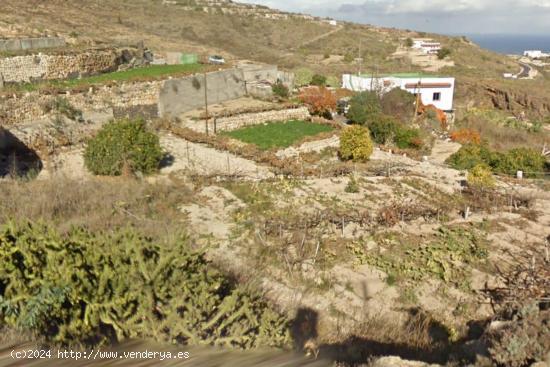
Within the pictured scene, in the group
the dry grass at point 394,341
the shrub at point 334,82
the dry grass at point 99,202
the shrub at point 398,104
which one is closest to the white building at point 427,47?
the shrub at point 334,82

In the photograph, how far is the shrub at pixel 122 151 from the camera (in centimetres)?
1466

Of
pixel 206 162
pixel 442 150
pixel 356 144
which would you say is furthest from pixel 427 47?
pixel 206 162

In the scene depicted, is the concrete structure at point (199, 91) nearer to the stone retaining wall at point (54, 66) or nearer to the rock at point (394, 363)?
the stone retaining wall at point (54, 66)

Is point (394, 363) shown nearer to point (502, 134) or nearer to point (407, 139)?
point (407, 139)

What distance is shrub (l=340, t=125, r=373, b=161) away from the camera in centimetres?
1969

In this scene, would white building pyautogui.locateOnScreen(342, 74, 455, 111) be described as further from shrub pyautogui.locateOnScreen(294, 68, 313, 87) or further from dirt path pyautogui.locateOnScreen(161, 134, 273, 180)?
dirt path pyautogui.locateOnScreen(161, 134, 273, 180)

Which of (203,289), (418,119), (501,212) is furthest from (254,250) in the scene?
(418,119)

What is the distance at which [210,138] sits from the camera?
795 inches

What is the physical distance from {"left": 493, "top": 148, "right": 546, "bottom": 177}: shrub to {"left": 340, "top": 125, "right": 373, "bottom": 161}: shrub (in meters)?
6.31

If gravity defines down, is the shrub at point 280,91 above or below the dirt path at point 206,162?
above

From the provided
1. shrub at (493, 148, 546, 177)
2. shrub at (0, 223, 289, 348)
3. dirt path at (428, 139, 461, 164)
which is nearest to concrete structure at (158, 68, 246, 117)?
dirt path at (428, 139, 461, 164)

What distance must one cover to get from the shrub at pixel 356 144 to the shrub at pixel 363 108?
6.16 meters

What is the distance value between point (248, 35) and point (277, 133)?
48639 millimetres

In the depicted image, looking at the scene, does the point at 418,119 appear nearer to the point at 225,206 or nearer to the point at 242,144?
the point at 242,144
